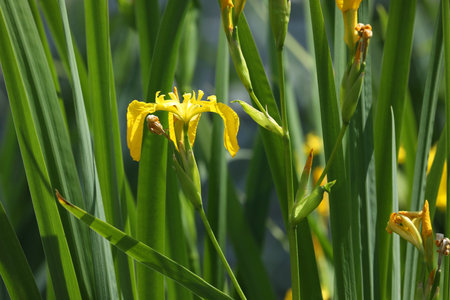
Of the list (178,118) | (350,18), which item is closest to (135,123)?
(178,118)

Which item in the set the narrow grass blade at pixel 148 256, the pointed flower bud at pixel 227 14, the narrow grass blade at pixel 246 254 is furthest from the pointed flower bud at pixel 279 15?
the narrow grass blade at pixel 246 254

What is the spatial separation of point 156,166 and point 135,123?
0.07 meters

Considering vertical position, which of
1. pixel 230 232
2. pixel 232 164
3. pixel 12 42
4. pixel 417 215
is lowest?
pixel 232 164

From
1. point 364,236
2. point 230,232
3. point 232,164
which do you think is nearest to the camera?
point 364,236

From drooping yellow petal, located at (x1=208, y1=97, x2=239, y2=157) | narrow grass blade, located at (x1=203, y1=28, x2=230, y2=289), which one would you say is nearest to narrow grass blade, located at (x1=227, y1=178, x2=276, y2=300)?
narrow grass blade, located at (x1=203, y1=28, x2=230, y2=289)

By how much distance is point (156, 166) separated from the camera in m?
0.35

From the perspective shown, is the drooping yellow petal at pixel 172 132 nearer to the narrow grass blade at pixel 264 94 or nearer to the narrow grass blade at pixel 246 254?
the narrow grass blade at pixel 264 94

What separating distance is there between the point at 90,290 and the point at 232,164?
3.27 feet

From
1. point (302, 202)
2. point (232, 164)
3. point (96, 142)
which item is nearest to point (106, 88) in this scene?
point (96, 142)

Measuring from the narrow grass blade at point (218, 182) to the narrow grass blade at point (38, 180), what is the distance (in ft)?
0.50

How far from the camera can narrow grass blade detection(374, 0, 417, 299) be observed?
372 millimetres

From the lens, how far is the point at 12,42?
33cm

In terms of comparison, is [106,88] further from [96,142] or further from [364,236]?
[364,236]

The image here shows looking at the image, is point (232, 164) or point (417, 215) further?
point (232, 164)
